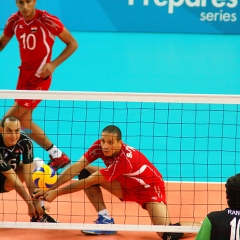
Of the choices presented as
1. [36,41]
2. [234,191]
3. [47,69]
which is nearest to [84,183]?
[234,191]

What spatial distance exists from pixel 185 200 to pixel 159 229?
5.01 feet

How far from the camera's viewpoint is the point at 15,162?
717cm

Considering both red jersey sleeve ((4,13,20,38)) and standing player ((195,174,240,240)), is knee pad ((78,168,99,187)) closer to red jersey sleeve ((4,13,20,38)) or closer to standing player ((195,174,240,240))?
standing player ((195,174,240,240))

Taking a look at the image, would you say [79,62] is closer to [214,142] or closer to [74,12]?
[74,12]

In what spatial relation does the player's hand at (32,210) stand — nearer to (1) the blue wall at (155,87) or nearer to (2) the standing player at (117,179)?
(2) the standing player at (117,179)

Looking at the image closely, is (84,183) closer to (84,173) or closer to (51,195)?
(51,195)

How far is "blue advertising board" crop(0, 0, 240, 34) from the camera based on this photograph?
16.4m

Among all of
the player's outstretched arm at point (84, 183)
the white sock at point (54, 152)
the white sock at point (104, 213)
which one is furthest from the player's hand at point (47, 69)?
the white sock at point (104, 213)

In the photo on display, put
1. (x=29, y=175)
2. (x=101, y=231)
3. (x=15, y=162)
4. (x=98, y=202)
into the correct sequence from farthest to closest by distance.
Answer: (x=15, y=162) < (x=29, y=175) < (x=98, y=202) < (x=101, y=231)

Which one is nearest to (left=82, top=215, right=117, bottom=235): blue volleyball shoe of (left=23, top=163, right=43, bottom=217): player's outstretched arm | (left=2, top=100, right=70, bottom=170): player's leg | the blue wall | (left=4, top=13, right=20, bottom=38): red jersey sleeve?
(left=23, top=163, right=43, bottom=217): player's outstretched arm

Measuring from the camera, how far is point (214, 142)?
33.5ft

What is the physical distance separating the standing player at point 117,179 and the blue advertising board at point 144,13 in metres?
9.97

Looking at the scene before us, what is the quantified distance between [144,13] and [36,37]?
7788 mm

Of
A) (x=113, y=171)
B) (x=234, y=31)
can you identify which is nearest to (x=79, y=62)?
(x=234, y=31)
